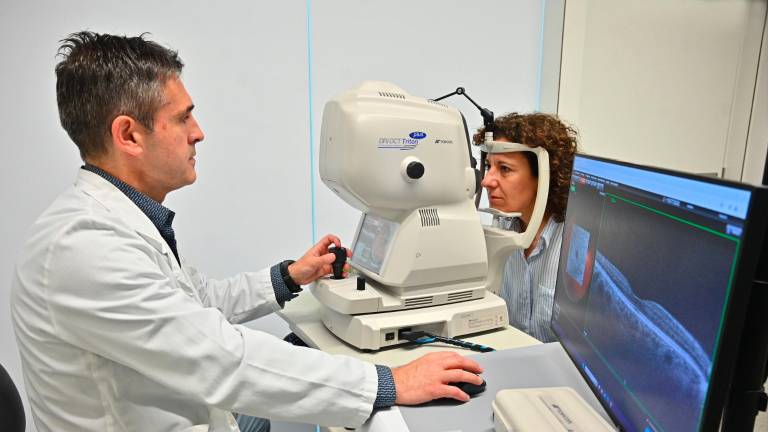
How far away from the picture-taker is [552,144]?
56.7 inches

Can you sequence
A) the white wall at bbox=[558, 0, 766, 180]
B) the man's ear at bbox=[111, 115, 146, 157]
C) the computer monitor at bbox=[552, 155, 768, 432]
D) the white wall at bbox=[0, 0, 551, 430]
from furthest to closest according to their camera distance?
the white wall at bbox=[558, 0, 766, 180] < the white wall at bbox=[0, 0, 551, 430] < the man's ear at bbox=[111, 115, 146, 157] < the computer monitor at bbox=[552, 155, 768, 432]

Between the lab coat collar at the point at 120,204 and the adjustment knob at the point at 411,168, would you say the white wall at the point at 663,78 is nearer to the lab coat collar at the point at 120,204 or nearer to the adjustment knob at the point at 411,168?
the adjustment knob at the point at 411,168

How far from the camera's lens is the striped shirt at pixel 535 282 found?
141cm

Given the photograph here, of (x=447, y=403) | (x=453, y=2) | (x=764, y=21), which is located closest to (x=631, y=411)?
(x=447, y=403)

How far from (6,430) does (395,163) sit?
3.10ft

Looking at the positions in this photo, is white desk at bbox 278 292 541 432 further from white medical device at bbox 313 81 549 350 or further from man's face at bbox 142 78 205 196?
man's face at bbox 142 78 205 196

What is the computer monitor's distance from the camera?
0.42m

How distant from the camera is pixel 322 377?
0.84 metres

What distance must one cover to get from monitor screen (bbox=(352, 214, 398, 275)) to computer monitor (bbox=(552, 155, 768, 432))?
1.72ft

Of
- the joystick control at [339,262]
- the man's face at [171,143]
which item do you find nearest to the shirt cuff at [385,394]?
the joystick control at [339,262]

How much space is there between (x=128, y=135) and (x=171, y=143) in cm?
8

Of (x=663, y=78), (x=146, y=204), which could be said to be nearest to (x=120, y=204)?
(x=146, y=204)

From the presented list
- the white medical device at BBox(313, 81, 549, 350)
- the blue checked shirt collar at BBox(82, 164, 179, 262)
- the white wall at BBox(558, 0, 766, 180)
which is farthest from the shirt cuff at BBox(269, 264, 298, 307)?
the white wall at BBox(558, 0, 766, 180)

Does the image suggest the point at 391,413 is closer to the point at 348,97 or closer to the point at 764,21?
the point at 348,97
